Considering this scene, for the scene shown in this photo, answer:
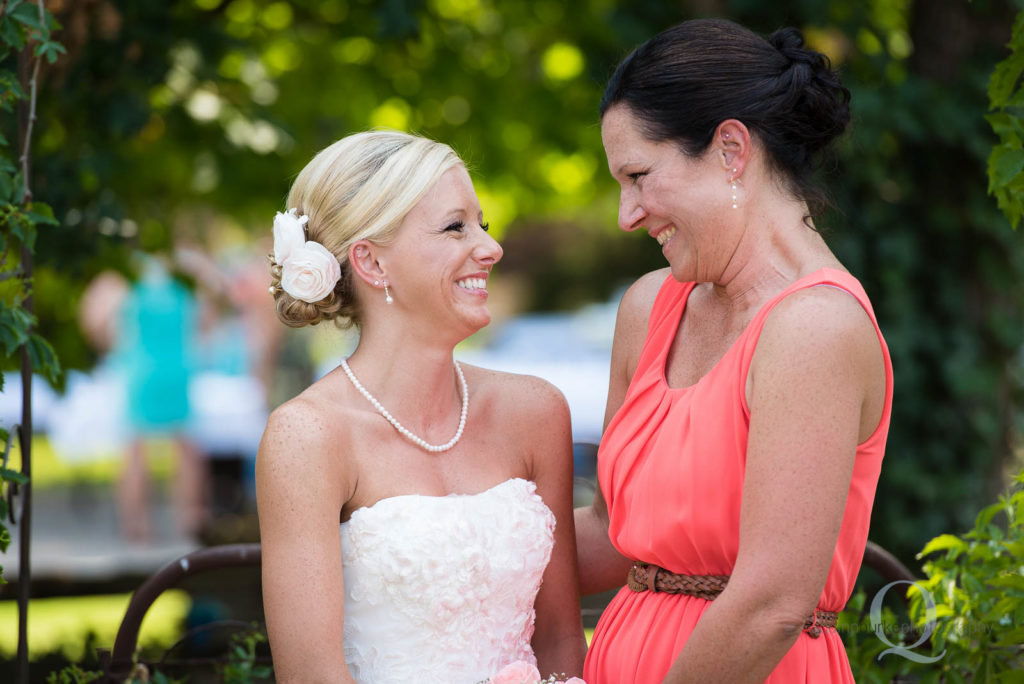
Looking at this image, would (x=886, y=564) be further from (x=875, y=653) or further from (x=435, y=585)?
(x=435, y=585)

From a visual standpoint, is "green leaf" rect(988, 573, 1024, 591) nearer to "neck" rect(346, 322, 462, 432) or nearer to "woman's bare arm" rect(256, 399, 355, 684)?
"neck" rect(346, 322, 462, 432)

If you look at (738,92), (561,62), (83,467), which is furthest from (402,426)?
(83,467)

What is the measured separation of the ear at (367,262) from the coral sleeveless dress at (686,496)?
0.69m

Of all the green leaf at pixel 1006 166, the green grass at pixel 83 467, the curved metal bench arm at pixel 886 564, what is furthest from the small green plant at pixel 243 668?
the green grass at pixel 83 467

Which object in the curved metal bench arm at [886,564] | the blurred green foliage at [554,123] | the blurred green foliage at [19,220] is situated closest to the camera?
the blurred green foliage at [19,220]

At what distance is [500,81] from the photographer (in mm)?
6539

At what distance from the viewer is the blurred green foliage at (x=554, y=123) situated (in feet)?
15.0

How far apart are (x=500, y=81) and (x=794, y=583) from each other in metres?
4.99

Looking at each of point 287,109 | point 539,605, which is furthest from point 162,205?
point 539,605

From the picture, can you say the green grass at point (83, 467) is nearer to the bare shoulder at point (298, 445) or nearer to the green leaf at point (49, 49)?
the green leaf at point (49, 49)

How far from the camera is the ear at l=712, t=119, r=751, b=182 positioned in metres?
2.19

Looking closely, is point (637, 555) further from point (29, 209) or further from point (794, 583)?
point (29, 209)

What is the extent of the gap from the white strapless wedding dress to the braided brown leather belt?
0.36 metres

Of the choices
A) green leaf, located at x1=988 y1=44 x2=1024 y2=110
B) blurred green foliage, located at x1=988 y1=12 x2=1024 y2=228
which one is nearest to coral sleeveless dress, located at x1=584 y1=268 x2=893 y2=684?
blurred green foliage, located at x1=988 y1=12 x2=1024 y2=228
